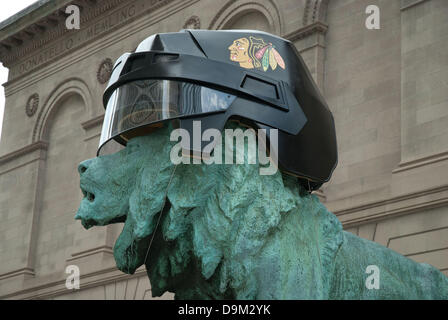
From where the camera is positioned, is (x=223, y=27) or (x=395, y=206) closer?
(x=395, y=206)

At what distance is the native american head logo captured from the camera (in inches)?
148

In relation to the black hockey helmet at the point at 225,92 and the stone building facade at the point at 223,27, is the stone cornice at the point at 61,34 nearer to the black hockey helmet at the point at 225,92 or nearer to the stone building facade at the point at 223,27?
the stone building facade at the point at 223,27

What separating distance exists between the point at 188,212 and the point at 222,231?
198 mm

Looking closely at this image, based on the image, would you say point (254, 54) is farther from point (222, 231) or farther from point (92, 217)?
point (92, 217)

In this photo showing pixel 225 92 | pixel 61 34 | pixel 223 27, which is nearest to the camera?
pixel 225 92

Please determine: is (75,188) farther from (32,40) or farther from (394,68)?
(394,68)

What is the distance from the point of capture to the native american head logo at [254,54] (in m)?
3.75

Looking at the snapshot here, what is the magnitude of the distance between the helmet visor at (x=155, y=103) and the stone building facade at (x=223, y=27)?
425 inches

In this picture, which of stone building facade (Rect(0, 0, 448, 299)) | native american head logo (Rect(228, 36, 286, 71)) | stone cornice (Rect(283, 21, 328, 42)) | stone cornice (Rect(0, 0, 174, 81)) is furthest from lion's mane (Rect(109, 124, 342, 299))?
stone cornice (Rect(0, 0, 174, 81))

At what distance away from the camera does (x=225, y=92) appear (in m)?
3.64

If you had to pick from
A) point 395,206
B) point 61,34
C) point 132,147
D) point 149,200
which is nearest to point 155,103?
point 132,147

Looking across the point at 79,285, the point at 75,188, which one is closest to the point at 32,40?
the point at 75,188

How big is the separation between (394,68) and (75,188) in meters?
10.9

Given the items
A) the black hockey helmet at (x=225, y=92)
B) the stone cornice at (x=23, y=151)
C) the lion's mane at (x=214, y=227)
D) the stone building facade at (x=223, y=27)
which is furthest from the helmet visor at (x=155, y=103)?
the stone cornice at (x=23, y=151)
